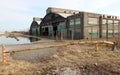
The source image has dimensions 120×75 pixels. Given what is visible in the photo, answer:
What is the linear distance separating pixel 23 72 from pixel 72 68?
7.59 feet

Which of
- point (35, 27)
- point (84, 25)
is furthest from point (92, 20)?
point (35, 27)

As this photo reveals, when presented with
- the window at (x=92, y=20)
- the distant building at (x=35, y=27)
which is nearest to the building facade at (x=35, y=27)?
the distant building at (x=35, y=27)

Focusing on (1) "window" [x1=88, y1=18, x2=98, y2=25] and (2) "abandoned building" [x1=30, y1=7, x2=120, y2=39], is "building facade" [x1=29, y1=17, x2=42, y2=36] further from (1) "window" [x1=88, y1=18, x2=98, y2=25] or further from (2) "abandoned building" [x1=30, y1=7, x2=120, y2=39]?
(1) "window" [x1=88, y1=18, x2=98, y2=25]

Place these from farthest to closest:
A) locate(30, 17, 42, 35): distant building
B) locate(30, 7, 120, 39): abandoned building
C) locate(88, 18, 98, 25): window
Result: 1. locate(30, 17, 42, 35): distant building
2. locate(88, 18, 98, 25): window
3. locate(30, 7, 120, 39): abandoned building

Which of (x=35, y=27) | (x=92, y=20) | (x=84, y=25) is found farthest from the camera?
(x=35, y=27)

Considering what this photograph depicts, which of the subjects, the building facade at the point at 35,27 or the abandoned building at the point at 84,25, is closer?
the abandoned building at the point at 84,25

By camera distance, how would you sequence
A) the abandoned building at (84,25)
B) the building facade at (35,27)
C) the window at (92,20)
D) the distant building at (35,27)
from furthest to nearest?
the distant building at (35,27) < the building facade at (35,27) < the window at (92,20) < the abandoned building at (84,25)

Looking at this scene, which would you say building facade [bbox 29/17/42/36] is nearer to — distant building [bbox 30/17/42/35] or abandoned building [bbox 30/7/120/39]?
distant building [bbox 30/17/42/35]

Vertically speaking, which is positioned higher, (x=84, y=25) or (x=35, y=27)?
(x=35, y=27)

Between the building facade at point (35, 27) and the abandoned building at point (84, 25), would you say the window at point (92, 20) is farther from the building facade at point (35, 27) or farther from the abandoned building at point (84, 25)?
the building facade at point (35, 27)

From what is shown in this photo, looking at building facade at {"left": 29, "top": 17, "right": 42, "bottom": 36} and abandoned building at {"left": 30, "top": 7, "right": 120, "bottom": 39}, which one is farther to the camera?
building facade at {"left": 29, "top": 17, "right": 42, "bottom": 36}

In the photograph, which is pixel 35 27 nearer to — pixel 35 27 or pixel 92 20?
pixel 35 27

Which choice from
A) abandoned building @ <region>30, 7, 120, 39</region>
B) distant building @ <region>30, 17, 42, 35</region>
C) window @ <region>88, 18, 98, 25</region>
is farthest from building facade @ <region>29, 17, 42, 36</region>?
window @ <region>88, 18, 98, 25</region>

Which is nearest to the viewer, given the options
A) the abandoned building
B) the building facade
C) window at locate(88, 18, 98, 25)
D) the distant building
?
the abandoned building
